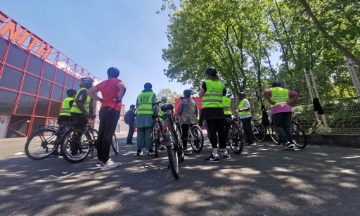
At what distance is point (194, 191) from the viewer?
76.2 inches

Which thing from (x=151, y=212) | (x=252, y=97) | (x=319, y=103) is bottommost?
(x=151, y=212)

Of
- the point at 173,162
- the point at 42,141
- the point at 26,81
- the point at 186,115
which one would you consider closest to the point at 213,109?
the point at 186,115

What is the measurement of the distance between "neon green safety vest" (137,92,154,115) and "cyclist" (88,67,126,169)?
0.91m

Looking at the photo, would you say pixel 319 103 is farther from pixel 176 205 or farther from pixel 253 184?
pixel 176 205

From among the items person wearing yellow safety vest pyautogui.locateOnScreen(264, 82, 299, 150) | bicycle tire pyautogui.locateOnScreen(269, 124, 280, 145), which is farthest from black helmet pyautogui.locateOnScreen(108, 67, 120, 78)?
bicycle tire pyautogui.locateOnScreen(269, 124, 280, 145)

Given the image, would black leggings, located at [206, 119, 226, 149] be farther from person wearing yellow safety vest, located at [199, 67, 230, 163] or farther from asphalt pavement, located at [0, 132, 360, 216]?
asphalt pavement, located at [0, 132, 360, 216]

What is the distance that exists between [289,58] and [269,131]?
13.1 meters

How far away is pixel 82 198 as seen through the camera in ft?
6.04

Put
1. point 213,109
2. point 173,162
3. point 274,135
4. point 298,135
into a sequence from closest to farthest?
1. point 173,162
2. point 213,109
3. point 298,135
4. point 274,135

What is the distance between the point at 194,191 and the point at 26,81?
2167 cm

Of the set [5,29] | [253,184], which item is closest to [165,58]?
[5,29]

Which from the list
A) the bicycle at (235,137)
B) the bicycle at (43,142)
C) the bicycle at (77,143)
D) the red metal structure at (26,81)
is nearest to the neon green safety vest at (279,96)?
the bicycle at (235,137)

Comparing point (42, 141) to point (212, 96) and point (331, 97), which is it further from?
point (331, 97)

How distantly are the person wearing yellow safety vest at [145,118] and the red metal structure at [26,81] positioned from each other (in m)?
17.7
